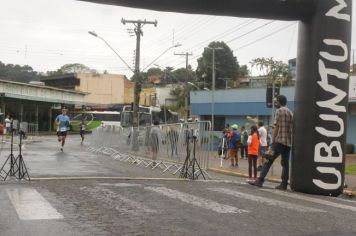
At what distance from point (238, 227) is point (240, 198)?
289cm

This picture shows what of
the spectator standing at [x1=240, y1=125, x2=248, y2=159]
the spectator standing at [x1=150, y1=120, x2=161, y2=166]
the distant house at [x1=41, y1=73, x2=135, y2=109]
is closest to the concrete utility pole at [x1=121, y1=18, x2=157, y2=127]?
the spectator standing at [x1=240, y1=125, x2=248, y2=159]

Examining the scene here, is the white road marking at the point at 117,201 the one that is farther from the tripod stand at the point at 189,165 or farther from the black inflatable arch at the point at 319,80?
the tripod stand at the point at 189,165

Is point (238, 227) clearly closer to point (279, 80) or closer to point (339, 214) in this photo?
point (339, 214)

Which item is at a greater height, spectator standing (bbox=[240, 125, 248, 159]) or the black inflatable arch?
the black inflatable arch

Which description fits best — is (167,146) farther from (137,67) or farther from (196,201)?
(137,67)

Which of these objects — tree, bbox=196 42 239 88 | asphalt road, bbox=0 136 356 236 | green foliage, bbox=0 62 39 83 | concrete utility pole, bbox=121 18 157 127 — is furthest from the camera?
green foliage, bbox=0 62 39 83

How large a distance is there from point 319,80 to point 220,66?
3034 inches

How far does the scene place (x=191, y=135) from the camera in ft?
51.9

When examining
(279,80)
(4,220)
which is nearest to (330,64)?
(4,220)

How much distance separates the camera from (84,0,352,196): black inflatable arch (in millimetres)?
11391

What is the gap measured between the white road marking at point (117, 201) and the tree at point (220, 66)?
244 ft

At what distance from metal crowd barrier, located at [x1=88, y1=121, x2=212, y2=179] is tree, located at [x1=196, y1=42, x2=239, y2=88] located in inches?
2399

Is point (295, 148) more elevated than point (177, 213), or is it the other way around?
point (295, 148)

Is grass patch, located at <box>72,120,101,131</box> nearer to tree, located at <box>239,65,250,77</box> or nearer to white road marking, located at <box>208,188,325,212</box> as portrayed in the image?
tree, located at <box>239,65,250,77</box>
